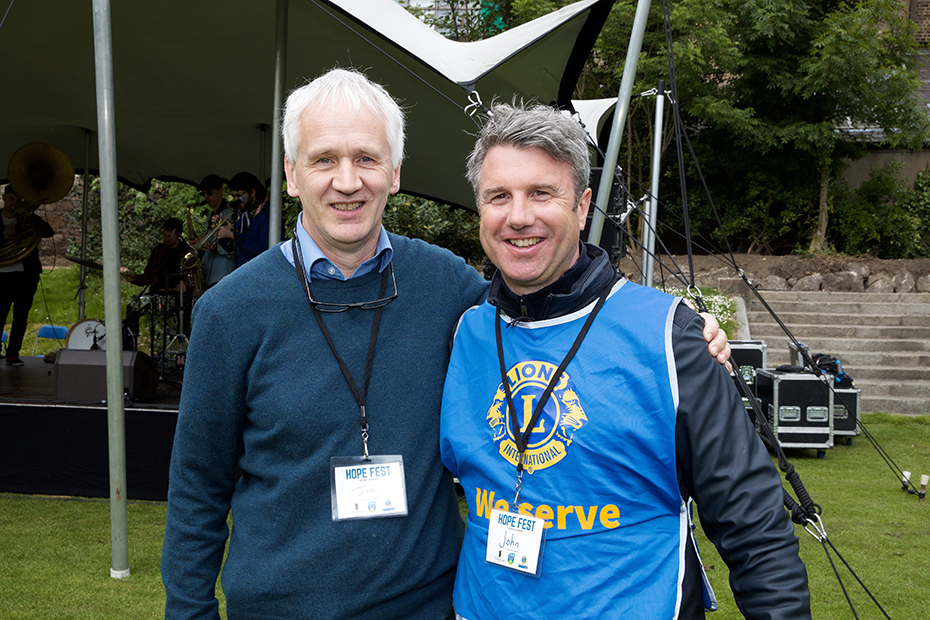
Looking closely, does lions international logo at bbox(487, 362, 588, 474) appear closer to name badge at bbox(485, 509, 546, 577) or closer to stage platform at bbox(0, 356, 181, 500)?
name badge at bbox(485, 509, 546, 577)

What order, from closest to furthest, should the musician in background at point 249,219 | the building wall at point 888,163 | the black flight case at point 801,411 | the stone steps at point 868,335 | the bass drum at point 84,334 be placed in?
the musician in background at point 249,219, the bass drum at point 84,334, the black flight case at point 801,411, the stone steps at point 868,335, the building wall at point 888,163

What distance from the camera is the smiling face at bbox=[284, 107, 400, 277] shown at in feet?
4.58

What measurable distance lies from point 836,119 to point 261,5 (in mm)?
12983

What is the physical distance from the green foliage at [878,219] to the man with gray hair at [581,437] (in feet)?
47.3

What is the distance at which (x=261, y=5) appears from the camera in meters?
4.75

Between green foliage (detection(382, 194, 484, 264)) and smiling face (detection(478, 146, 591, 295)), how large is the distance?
9.80 meters

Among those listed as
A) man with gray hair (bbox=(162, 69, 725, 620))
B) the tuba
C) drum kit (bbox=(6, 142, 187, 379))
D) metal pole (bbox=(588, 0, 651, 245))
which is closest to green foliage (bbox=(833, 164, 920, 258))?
metal pole (bbox=(588, 0, 651, 245))

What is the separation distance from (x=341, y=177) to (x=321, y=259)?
0.16m

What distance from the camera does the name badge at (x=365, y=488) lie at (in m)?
1.32

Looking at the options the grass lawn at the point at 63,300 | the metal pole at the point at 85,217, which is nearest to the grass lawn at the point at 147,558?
the metal pole at the point at 85,217

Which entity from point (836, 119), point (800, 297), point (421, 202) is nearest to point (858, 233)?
point (836, 119)

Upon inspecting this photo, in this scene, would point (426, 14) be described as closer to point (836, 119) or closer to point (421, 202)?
point (421, 202)

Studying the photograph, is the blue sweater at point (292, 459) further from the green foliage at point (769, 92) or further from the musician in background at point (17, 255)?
the green foliage at point (769, 92)

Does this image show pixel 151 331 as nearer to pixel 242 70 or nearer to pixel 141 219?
pixel 242 70
